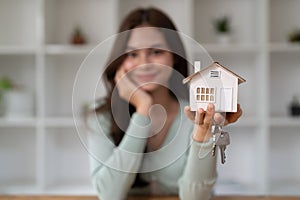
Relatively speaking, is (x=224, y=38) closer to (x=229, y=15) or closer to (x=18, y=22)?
(x=229, y=15)

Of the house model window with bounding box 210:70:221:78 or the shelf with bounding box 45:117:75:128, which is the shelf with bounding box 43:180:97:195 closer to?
the shelf with bounding box 45:117:75:128

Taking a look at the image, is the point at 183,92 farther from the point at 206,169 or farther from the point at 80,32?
the point at 80,32

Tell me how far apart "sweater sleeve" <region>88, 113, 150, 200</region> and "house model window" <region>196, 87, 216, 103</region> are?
0.45 ft

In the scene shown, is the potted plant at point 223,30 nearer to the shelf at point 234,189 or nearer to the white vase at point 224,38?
the white vase at point 224,38

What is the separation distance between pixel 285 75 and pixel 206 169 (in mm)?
1679

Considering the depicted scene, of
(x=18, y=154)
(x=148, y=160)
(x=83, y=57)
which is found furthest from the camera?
(x=18, y=154)

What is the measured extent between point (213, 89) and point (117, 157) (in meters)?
0.21

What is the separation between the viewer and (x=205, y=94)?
16.5 inches

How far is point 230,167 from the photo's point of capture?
2.20 metres

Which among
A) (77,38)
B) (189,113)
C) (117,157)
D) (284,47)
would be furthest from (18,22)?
(189,113)

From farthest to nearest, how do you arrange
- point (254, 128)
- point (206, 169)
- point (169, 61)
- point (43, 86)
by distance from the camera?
point (254, 128) < point (43, 86) < point (206, 169) < point (169, 61)

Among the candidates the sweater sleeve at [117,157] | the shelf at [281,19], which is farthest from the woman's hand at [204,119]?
the shelf at [281,19]

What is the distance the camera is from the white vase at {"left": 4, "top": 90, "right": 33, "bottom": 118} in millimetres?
1997

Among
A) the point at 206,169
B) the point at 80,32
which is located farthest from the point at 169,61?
the point at 80,32
